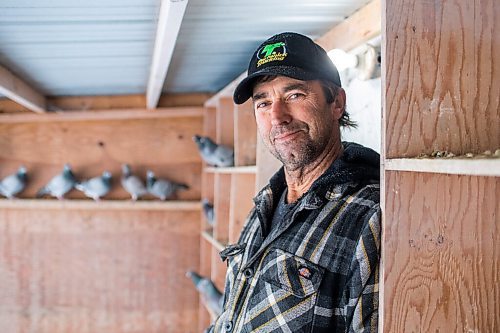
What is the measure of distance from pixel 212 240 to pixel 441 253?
190 centimetres

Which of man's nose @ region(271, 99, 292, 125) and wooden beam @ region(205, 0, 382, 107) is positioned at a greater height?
wooden beam @ region(205, 0, 382, 107)

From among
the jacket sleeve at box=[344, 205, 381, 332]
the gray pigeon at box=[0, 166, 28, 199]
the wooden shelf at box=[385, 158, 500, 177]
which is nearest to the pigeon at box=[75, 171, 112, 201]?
the gray pigeon at box=[0, 166, 28, 199]

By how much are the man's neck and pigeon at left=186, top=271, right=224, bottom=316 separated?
1.37 m

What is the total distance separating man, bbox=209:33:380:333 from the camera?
2.81 ft

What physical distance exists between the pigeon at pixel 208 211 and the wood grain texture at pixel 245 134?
24.3 inches

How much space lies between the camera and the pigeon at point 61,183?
2.87 meters

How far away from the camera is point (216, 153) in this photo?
260 cm

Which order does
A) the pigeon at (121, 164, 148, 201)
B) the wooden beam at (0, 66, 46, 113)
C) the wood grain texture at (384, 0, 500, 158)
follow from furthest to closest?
1. the pigeon at (121, 164, 148, 201)
2. the wooden beam at (0, 66, 46, 113)
3. the wood grain texture at (384, 0, 500, 158)

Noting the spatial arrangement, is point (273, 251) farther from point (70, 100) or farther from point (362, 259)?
point (70, 100)

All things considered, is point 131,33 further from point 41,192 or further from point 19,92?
point 41,192

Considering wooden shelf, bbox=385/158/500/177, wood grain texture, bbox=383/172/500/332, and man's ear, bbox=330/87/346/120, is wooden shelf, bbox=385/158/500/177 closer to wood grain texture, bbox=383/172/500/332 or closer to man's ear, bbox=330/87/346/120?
wood grain texture, bbox=383/172/500/332

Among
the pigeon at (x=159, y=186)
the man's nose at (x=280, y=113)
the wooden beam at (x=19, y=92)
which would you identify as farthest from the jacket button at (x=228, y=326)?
the pigeon at (x=159, y=186)

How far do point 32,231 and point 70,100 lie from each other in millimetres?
714

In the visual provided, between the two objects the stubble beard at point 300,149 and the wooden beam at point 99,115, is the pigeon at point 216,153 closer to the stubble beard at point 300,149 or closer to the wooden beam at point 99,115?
the wooden beam at point 99,115
